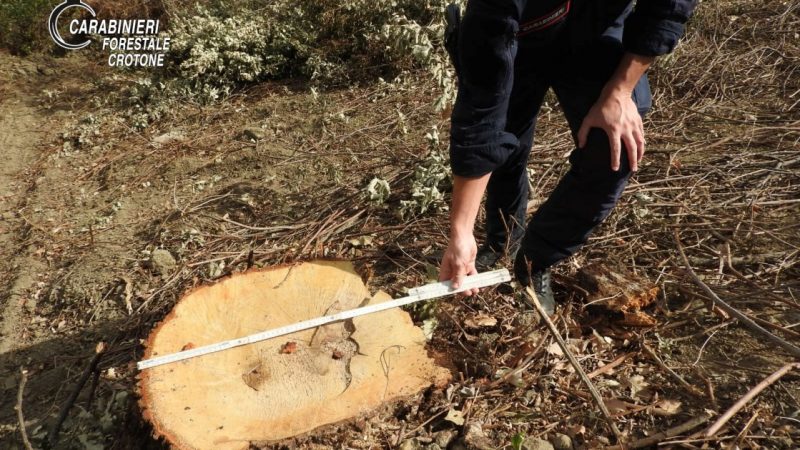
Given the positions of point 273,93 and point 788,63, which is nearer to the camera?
point 788,63

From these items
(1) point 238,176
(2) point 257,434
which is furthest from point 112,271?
(2) point 257,434

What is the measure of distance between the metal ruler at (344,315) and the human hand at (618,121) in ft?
2.11

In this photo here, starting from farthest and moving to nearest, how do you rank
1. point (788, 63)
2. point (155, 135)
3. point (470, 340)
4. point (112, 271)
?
point (155, 135)
point (788, 63)
point (112, 271)
point (470, 340)

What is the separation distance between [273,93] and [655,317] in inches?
157

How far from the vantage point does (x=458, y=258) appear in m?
1.77

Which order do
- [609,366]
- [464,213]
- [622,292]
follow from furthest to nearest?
1. [622,292]
2. [609,366]
3. [464,213]

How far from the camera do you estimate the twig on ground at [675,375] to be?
2.07m

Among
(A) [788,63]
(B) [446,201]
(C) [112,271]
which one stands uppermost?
(A) [788,63]

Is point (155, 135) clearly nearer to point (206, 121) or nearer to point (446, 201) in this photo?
point (206, 121)

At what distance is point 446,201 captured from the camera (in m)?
3.29

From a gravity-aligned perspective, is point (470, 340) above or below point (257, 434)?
below

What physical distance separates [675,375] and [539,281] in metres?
0.68

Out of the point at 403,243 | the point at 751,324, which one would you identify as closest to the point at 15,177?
the point at 403,243

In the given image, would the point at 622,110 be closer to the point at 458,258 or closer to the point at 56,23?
the point at 458,258
